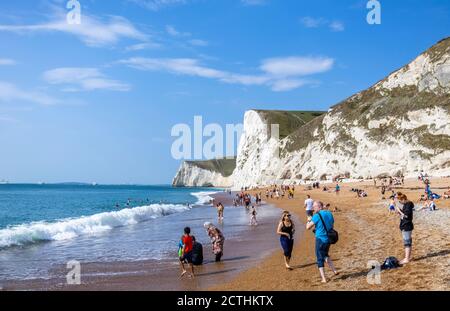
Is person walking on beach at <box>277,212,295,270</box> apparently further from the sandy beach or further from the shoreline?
the shoreline

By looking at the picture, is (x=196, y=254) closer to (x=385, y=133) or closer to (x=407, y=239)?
(x=407, y=239)

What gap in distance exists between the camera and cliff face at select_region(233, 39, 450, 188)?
70.9 m

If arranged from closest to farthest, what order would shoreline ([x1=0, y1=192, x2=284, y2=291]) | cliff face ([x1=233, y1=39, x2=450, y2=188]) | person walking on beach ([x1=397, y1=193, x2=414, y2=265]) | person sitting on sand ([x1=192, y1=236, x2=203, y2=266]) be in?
person walking on beach ([x1=397, y1=193, x2=414, y2=265]) < shoreline ([x1=0, y1=192, x2=284, y2=291]) < person sitting on sand ([x1=192, y1=236, x2=203, y2=266]) < cliff face ([x1=233, y1=39, x2=450, y2=188])

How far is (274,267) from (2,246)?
48.3 ft

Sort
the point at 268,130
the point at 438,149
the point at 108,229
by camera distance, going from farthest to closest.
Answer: the point at 268,130, the point at 438,149, the point at 108,229

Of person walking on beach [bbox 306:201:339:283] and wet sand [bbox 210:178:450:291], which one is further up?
person walking on beach [bbox 306:201:339:283]

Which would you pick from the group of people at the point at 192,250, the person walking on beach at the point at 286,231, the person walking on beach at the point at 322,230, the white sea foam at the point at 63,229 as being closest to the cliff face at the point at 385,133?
the white sea foam at the point at 63,229

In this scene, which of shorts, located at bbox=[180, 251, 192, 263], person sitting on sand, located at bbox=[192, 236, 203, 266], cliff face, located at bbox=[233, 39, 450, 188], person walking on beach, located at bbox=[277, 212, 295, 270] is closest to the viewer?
person walking on beach, located at bbox=[277, 212, 295, 270]

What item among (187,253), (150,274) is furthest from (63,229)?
(187,253)

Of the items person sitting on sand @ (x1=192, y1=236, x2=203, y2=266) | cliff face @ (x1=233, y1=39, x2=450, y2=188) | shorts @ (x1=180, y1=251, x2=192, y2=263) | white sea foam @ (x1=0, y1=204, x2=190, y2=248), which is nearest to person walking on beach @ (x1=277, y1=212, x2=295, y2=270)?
shorts @ (x1=180, y1=251, x2=192, y2=263)

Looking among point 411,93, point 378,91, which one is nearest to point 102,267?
Answer: point 411,93

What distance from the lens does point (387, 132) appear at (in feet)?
256
